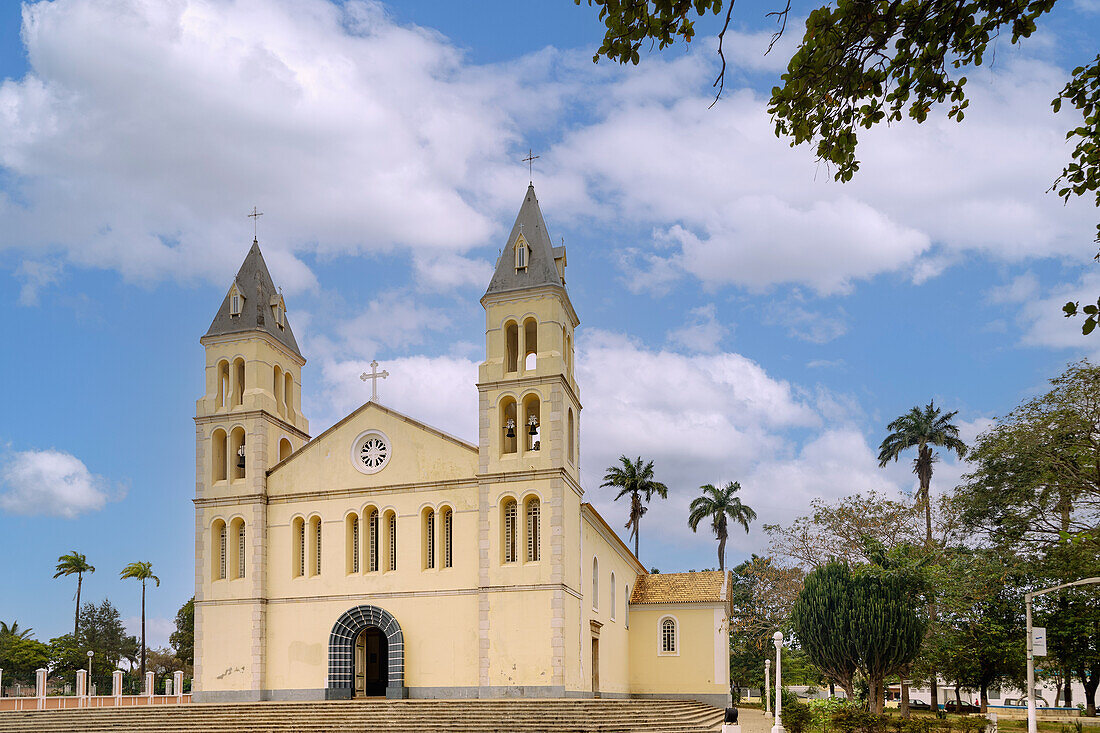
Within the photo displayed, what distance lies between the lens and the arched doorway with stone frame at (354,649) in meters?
30.9

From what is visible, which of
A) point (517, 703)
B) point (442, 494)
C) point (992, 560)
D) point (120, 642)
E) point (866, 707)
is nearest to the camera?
point (517, 703)

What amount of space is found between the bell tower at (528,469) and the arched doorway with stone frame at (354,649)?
279cm

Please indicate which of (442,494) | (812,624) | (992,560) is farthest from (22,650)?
(992,560)

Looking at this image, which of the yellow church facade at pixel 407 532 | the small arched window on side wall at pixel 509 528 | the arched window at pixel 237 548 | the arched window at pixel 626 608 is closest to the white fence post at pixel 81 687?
the yellow church facade at pixel 407 532

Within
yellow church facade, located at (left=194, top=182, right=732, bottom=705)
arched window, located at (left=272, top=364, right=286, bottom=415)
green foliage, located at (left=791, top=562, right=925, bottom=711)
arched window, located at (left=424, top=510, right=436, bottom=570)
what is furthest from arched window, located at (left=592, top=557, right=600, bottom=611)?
arched window, located at (left=272, top=364, right=286, bottom=415)

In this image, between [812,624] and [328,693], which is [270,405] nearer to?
[328,693]

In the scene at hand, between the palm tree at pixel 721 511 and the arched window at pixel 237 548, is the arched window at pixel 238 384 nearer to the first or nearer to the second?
the arched window at pixel 237 548

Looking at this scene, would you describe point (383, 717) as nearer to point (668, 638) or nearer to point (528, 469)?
point (528, 469)

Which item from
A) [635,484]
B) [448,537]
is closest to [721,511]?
[635,484]

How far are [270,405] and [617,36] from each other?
2924cm

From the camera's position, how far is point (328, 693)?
31.2 m

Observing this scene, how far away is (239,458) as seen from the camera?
A: 113 feet

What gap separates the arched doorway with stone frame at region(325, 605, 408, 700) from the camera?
3088 cm

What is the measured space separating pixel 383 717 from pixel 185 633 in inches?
1453
